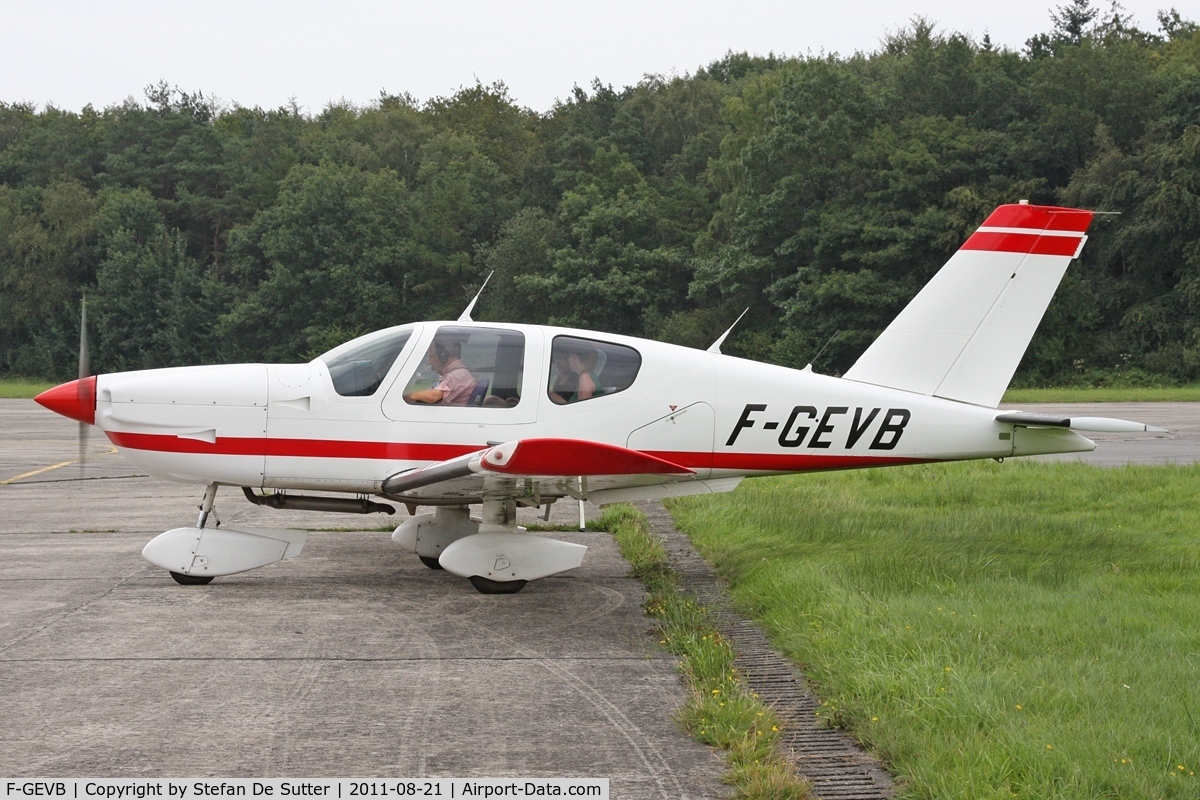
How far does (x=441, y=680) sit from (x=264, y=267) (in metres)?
56.5

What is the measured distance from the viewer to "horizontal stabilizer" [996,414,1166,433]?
8188 millimetres

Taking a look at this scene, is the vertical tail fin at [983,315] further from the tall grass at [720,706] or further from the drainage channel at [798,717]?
the tall grass at [720,706]

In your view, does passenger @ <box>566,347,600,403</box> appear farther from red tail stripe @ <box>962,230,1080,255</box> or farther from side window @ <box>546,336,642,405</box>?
red tail stripe @ <box>962,230,1080,255</box>

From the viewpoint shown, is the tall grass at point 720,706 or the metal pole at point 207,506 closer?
the tall grass at point 720,706

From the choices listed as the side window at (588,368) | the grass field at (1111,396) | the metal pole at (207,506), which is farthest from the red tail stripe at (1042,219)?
the grass field at (1111,396)

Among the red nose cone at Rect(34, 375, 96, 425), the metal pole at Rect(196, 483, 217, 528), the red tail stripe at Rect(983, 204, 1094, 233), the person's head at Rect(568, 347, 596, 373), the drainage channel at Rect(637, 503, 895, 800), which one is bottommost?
the drainage channel at Rect(637, 503, 895, 800)

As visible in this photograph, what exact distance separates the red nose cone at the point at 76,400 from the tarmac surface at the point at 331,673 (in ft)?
4.02

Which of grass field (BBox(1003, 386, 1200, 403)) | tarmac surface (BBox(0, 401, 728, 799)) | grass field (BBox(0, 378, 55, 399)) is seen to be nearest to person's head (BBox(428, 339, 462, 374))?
tarmac surface (BBox(0, 401, 728, 799))

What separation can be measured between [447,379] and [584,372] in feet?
3.14

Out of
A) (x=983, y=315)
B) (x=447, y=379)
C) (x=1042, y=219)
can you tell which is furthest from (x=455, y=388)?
(x=1042, y=219)

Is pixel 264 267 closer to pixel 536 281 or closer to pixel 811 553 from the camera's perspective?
pixel 536 281

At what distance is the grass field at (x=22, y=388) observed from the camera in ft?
137

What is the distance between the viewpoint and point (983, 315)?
888 cm

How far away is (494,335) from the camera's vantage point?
26.7 feet
